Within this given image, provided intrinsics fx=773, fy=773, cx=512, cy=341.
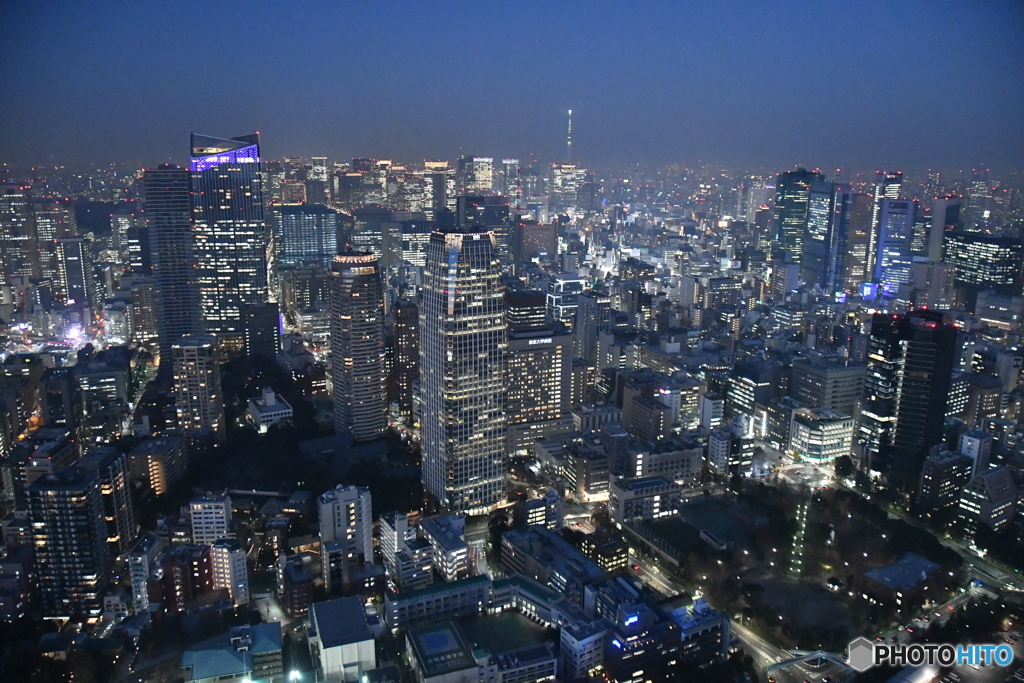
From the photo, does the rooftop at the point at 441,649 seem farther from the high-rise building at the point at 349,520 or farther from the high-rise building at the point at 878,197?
the high-rise building at the point at 878,197

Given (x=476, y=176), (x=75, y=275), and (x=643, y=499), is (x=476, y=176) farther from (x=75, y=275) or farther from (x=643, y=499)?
(x=643, y=499)

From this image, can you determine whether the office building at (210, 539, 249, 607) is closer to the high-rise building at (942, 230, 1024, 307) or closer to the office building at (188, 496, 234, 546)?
the office building at (188, 496, 234, 546)

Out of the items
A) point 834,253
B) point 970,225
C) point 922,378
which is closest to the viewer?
point 922,378

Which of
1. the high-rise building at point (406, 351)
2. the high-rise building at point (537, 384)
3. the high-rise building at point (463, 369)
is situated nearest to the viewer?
the high-rise building at point (463, 369)

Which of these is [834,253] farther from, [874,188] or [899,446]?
[899,446]

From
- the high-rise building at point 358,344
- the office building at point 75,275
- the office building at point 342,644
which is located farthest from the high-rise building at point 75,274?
the office building at point 342,644

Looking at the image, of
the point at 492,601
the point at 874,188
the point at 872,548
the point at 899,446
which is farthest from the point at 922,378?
the point at 874,188

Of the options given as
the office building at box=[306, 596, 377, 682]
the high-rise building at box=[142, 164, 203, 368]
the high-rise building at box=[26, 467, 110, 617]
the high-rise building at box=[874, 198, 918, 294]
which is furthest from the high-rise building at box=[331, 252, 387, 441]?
the high-rise building at box=[874, 198, 918, 294]

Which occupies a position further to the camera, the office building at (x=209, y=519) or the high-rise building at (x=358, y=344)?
the high-rise building at (x=358, y=344)
